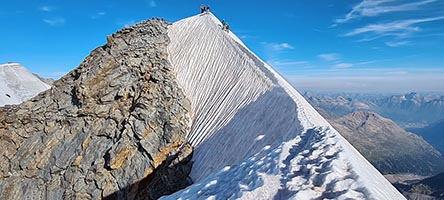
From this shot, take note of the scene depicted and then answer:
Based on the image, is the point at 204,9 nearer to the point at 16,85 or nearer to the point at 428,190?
the point at 16,85

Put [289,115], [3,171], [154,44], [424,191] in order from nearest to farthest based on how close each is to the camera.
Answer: [289,115], [3,171], [154,44], [424,191]

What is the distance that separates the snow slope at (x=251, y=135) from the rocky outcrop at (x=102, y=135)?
8.66ft

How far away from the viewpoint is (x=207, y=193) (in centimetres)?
888

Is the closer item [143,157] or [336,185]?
[336,185]

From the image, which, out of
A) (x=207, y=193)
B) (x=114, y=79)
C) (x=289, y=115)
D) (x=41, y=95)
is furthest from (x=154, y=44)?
(x=207, y=193)

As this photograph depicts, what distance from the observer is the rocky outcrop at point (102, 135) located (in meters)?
27.9

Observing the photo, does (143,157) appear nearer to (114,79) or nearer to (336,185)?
(114,79)

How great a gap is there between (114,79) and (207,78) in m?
10.8

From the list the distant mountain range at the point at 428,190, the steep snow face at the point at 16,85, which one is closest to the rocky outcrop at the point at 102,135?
the steep snow face at the point at 16,85

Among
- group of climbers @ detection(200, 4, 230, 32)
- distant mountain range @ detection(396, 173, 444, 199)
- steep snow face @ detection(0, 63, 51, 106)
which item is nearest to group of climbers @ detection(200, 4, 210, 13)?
group of climbers @ detection(200, 4, 230, 32)

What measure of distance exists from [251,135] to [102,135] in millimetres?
16925

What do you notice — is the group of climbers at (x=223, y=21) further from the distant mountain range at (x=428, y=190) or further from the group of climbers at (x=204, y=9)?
the distant mountain range at (x=428, y=190)

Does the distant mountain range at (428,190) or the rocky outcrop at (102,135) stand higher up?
the rocky outcrop at (102,135)

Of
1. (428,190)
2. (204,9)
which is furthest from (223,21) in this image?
(428,190)
